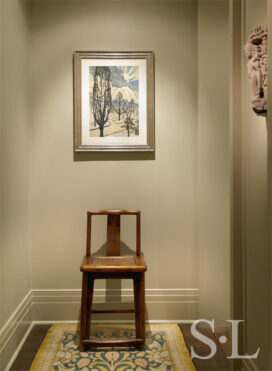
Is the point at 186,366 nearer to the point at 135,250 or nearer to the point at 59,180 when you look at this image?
the point at 135,250

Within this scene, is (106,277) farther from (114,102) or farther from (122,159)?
(114,102)

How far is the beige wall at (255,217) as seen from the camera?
1.80 metres

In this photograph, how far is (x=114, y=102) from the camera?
307cm

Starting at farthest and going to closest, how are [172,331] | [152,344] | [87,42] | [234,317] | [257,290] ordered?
[87,42]
[172,331]
[152,344]
[234,317]
[257,290]

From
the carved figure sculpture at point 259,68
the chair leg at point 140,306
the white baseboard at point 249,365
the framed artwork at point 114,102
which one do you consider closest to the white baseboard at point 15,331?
the chair leg at point 140,306

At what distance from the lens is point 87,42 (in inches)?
121

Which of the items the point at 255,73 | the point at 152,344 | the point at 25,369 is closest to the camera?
the point at 255,73

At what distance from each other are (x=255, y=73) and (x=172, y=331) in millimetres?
2020

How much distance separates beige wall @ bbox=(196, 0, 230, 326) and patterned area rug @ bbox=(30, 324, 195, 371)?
44 centimetres

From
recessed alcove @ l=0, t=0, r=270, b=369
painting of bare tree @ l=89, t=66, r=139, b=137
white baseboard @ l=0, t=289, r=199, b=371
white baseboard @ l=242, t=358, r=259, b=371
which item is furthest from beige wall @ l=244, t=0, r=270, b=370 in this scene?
painting of bare tree @ l=89, t=66, r=139, b=137

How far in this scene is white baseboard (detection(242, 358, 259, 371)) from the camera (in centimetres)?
192

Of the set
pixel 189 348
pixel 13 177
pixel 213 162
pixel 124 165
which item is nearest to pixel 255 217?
pixel 213 162

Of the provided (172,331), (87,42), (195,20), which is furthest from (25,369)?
(195,20)

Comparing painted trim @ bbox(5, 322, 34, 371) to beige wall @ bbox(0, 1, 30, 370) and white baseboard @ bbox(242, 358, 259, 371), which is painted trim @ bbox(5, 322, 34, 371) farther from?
white baseboard @ bbox(242, 358, 259, 371)
